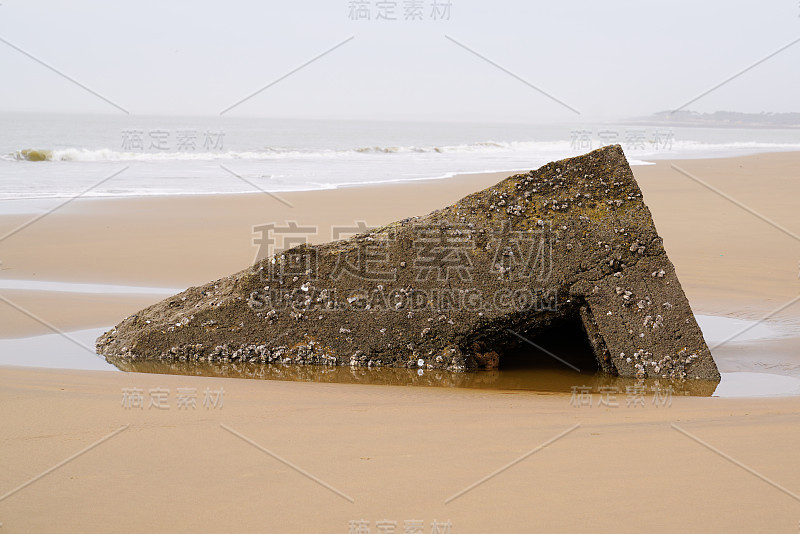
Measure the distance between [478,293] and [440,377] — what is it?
598 mm

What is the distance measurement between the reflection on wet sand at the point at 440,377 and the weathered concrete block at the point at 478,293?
7cm

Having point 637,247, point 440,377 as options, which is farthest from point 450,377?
point 637,247

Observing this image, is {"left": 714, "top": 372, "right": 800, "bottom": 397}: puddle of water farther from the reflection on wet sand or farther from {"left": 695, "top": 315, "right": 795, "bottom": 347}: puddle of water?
{"left": 695, "top": 315, "right": 795, "bottom": 347}: puddle of water

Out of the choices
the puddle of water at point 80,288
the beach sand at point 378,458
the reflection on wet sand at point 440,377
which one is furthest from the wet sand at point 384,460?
the puddle of water at point 80,288

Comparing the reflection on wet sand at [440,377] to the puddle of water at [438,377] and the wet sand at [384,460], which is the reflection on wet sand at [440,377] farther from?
the wet sand at [384,460]

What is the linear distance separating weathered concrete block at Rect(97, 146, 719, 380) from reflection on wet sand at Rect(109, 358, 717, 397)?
7 cm

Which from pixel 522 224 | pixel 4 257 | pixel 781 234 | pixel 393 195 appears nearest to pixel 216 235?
pixel 4 257

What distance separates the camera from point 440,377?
487 centimetres

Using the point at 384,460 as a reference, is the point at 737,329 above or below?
above

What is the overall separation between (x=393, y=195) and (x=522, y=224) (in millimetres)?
12620

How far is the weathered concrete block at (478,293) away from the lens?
482cm

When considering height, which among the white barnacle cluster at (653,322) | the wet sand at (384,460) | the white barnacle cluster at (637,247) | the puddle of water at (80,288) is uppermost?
the white barnacle cluster at (637,247)

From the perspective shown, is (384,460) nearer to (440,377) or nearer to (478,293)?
(440,377)

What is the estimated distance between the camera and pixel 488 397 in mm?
4477
